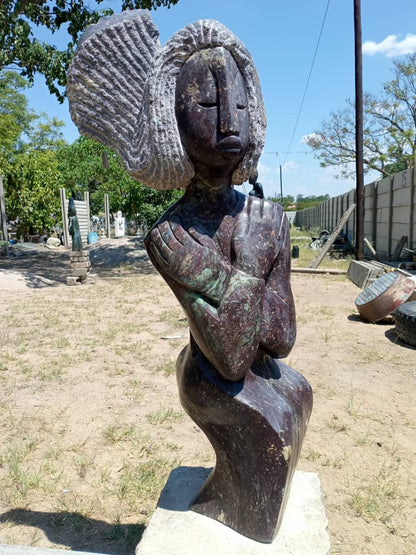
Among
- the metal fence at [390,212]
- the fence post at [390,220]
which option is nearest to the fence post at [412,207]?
the metal fence at [390,212]

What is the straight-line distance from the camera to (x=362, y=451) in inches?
133

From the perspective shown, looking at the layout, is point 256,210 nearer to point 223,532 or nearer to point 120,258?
point 223,532

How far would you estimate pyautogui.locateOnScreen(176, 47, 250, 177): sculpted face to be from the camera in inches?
63.2

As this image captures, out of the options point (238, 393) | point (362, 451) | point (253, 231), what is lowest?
point (362, 451)

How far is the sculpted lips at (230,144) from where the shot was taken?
1624 millimetres

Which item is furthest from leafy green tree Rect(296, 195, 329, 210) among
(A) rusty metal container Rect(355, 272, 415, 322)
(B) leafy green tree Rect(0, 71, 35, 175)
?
(A) rusty metal container Rect(355, 272, 415, 322)

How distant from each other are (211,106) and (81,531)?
2.40 meters

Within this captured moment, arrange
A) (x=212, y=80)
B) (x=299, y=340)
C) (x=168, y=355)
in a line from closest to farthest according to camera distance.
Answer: (x=212, y=80)
(x=168, y=355)
(x=299, y=340)

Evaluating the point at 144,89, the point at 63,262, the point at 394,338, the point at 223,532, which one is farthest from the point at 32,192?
the point at 223,532

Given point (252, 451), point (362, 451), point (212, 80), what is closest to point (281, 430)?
point (252, 451)

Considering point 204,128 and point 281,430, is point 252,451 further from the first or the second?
point 204,128

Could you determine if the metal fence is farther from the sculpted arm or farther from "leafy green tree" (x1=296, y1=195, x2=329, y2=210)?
"leafy green tree" (x1=296, y1=195, x2=329, y2=210)

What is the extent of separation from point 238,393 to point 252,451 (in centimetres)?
23

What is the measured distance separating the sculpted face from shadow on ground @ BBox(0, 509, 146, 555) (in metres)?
2.14
